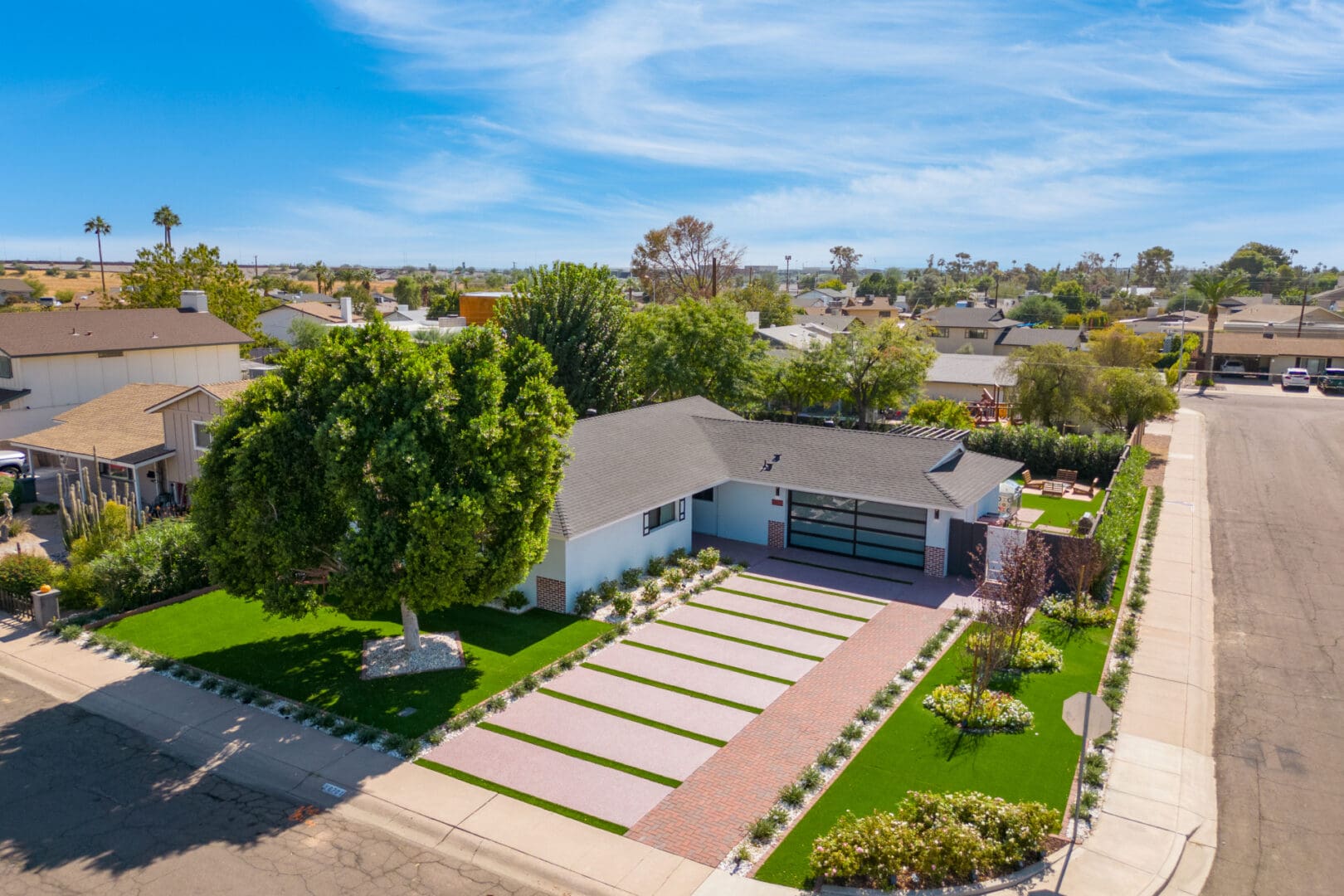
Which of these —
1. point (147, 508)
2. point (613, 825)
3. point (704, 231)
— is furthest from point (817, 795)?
point (704, 231)

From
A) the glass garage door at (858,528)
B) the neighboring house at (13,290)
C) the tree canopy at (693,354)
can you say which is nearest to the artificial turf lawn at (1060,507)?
the glass garage door at (858,528)

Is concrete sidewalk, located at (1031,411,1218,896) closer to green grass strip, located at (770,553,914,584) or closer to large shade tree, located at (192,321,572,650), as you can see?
green grass strip, located at (770,553,914,584)

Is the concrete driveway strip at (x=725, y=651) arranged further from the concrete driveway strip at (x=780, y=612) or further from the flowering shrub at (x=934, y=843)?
the flowering shrub at (x=934, y=843)

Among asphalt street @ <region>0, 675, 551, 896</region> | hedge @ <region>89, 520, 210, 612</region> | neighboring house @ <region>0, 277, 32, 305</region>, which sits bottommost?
asphalt street @ <region>0, 675, 551, 896</region>

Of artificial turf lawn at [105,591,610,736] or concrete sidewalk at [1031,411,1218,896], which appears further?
artificial turf lawn at [105,591,610,736]

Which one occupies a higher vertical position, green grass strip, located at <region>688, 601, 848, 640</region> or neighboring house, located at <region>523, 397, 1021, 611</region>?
neighboring house, located at <region>523, 397, 1021, 611</region>

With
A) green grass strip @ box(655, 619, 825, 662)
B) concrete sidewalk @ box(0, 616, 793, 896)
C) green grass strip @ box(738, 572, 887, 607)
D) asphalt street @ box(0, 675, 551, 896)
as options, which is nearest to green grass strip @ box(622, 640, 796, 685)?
green grass strip @ box(655, 619, 825, 662)

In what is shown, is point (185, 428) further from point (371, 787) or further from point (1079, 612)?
point (1079, 612)
